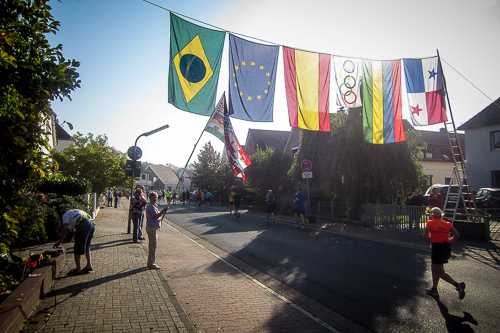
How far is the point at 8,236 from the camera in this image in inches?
149

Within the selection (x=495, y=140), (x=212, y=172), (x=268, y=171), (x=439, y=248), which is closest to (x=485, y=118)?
(x=495, y=140)

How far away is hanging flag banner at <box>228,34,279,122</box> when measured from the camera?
895 cm

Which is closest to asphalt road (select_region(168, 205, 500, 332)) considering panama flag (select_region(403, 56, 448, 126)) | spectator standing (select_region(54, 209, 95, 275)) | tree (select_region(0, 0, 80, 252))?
spectator standing (select_region(54, 209, 95, 275))

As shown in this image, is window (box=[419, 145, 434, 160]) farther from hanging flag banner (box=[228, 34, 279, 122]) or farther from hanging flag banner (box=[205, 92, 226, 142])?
hanging flag banner (box=[205, 92, 226, 142])

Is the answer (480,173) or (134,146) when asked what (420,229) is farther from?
(480,173)

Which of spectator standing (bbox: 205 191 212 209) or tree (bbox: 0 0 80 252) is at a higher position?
tree (bbox: 0 0 80 252)

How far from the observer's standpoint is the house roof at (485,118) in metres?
23.9

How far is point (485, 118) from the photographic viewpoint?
2462 cm

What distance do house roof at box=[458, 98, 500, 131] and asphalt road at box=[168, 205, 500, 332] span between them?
19.3 metres

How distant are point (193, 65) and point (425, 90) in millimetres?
9025

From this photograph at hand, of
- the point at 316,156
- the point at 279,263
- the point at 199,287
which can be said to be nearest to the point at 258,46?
the point at 279,263

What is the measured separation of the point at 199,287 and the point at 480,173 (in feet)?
85.7

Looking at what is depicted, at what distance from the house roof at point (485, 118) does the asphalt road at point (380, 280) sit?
1930 cm

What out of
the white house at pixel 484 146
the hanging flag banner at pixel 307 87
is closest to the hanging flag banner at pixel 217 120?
the hanging flag banner at pixel 307 87
